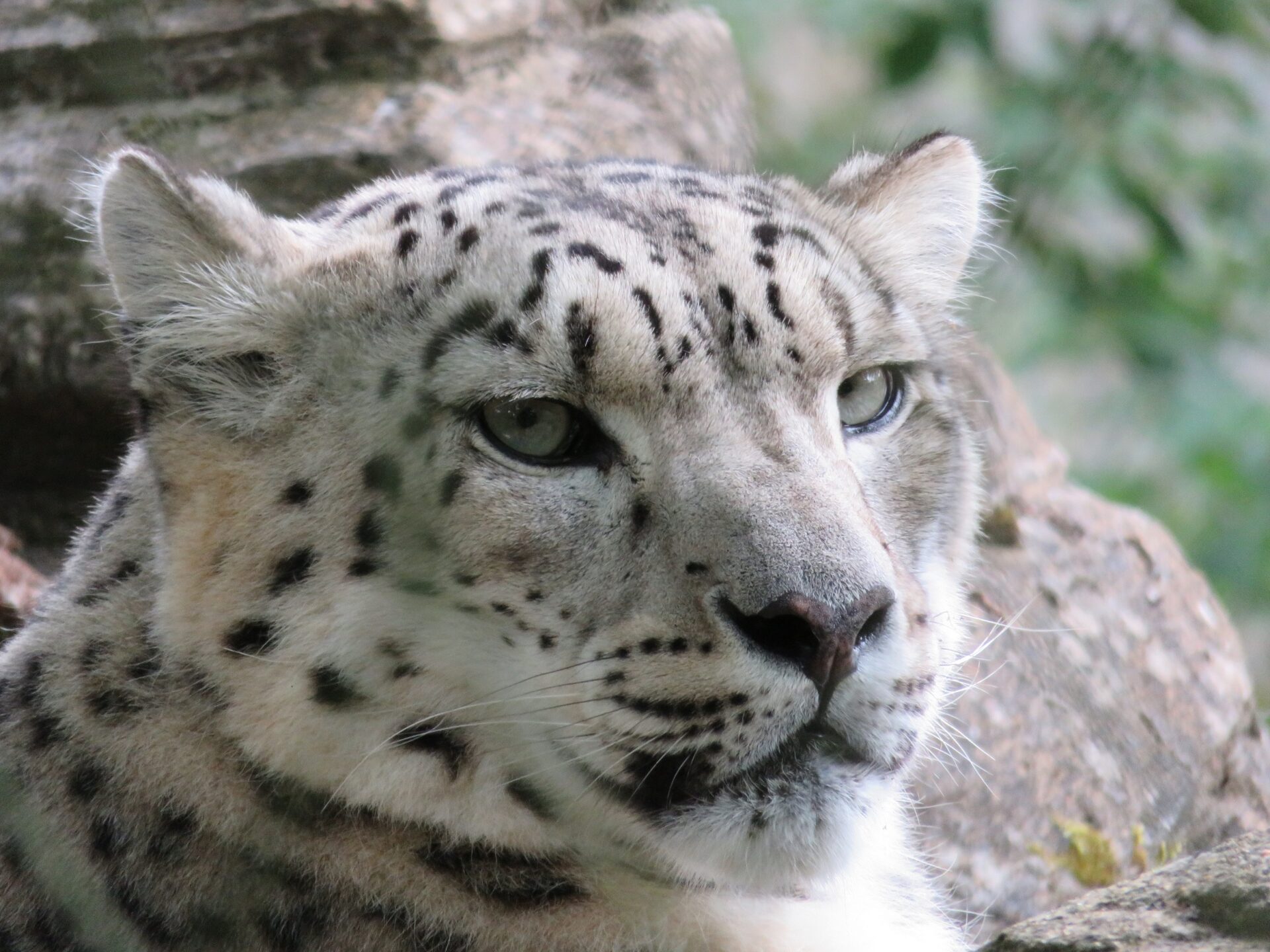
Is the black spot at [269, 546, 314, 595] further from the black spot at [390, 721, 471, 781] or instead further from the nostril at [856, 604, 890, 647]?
the nostril at [856, 604, 890, 647]

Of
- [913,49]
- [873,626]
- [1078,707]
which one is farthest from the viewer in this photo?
[1078,707]

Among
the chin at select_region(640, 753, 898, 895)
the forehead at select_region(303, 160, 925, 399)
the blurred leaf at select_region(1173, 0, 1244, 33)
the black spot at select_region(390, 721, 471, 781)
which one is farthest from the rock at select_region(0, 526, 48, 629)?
the blurred leaf at select_region(1173, 0, 1244, 33)

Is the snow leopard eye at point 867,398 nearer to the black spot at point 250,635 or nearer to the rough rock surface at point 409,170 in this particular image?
the black spot at point 250,635

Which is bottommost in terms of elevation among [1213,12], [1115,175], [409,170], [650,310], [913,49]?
[409,170]

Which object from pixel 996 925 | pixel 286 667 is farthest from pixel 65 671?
pixel 996 925

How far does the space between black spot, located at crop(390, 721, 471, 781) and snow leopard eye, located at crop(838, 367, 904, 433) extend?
1.10m

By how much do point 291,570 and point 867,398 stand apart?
1365mm

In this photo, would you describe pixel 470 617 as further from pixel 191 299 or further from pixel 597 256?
pixel 191 299

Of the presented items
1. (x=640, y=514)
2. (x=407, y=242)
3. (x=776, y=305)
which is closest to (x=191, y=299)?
(x=407, y=242)

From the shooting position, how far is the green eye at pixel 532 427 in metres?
2.90

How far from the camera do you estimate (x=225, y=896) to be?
281 cm

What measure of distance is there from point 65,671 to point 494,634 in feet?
3.11

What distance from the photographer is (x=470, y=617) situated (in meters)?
2.86

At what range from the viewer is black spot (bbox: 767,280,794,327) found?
306 cm
